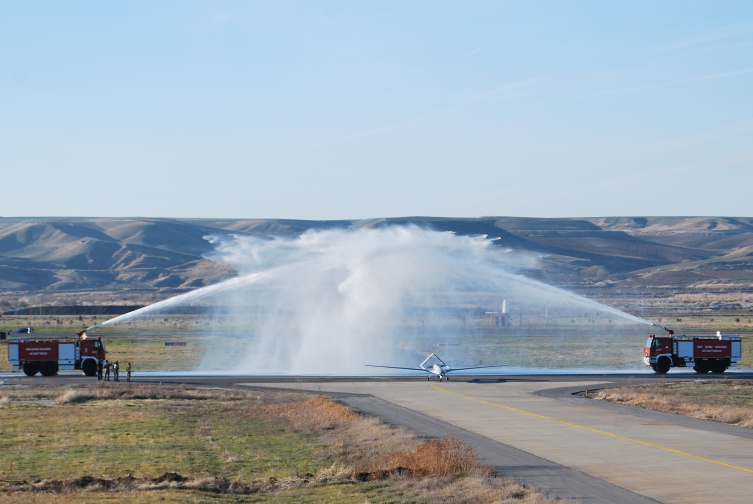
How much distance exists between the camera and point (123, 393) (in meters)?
48.3

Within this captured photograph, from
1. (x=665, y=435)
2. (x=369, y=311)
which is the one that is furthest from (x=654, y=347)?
(x=665, y=435)

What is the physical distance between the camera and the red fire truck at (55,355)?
198 ft

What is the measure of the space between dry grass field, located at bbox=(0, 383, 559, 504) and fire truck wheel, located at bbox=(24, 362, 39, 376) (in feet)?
56.3

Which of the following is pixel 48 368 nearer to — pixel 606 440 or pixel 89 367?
pixel 89 367

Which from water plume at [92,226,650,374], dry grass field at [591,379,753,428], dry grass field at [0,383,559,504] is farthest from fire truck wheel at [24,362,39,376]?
dry grass field at [591,379,753,428]

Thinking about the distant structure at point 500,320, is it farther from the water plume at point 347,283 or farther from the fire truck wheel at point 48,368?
the fire truck wheel at point 48,368

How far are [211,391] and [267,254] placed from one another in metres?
37.7

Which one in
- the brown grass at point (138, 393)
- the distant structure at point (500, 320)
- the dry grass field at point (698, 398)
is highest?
the dry grass field at point (698, 398)

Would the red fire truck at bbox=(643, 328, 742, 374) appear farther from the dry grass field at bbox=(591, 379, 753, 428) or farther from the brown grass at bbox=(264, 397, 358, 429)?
the brown grass at bbox=(264, 397, 358, 429)

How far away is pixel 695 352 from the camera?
65.6 meters

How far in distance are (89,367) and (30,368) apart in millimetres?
4118

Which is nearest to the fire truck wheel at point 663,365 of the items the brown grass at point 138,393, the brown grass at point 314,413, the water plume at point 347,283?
the water plume at point 347,283

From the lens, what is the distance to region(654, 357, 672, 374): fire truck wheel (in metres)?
65.9

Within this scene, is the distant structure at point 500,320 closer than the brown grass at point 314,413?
No
